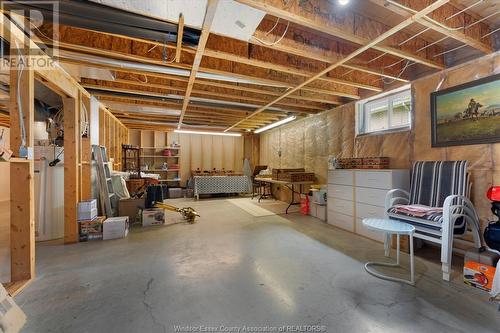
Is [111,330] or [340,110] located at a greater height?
[340,110]

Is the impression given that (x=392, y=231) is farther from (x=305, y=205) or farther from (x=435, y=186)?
(x=305, y=205)

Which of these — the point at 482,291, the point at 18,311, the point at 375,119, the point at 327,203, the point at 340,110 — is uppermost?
the point at 340,110

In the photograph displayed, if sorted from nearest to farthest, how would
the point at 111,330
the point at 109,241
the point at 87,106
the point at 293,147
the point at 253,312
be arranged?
the point at 111,330 → the point at 253,312 → the point at 109,241 → the point at 87,106 → the point at 293,147

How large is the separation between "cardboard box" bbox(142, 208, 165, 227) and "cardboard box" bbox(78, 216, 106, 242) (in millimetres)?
834

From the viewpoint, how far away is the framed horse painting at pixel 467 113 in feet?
8.44

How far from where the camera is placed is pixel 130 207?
4504 mm

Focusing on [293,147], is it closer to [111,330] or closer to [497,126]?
[497,126]

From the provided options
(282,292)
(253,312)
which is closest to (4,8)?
(253,312)

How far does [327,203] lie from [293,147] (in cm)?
268

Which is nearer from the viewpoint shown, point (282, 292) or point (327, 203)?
point (282, 292)

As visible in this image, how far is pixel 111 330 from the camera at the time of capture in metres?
1.54

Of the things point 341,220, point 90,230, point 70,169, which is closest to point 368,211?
point 341,220

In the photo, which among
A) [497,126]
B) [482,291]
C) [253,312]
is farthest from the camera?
[497,126]

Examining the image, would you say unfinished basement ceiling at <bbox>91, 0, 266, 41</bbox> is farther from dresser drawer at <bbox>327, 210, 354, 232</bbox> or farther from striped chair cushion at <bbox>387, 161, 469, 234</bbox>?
dresser drawer at <bbox>327, 210, 354, 232</bbox>
